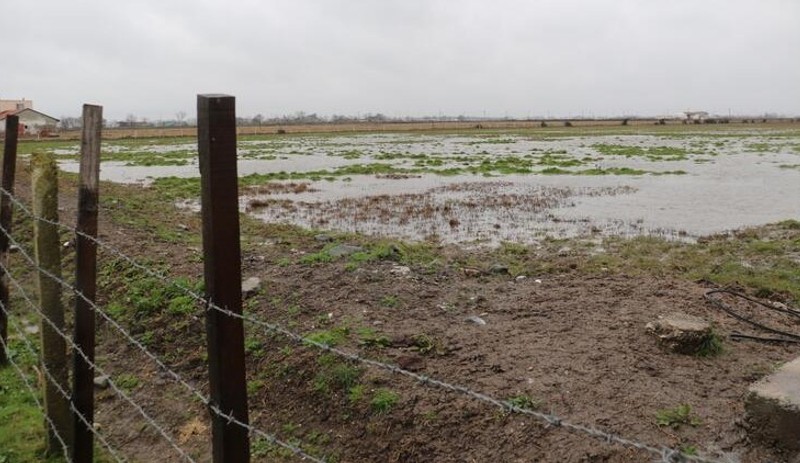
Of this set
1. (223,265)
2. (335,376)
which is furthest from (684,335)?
(223,265)

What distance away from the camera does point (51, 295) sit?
4.99 m

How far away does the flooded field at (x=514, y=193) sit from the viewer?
51.1 ft

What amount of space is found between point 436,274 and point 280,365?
3.27 m

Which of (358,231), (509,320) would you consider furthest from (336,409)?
(358,231)

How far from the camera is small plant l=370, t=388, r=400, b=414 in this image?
531 centimetres

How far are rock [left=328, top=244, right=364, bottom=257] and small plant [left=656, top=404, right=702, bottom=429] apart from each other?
5.87 metres

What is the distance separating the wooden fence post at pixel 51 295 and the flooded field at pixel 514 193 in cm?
932

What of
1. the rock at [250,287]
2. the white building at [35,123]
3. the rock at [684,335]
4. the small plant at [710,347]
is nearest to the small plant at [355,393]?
the rock at [250,287]

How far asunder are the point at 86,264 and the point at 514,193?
19606 millimetres

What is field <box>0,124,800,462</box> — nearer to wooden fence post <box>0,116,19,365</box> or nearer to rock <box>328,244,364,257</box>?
rock <box>328,244,364,257</box>

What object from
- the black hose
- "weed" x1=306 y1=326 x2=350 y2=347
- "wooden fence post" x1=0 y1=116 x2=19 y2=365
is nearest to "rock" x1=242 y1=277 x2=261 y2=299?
"weed" x1=306 y1=326 x2=350 y2=347

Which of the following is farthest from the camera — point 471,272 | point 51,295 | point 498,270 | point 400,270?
point 498,270

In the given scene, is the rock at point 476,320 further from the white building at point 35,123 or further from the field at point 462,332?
the white building at point 35,123

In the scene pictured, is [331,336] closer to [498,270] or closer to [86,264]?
[86,264]
